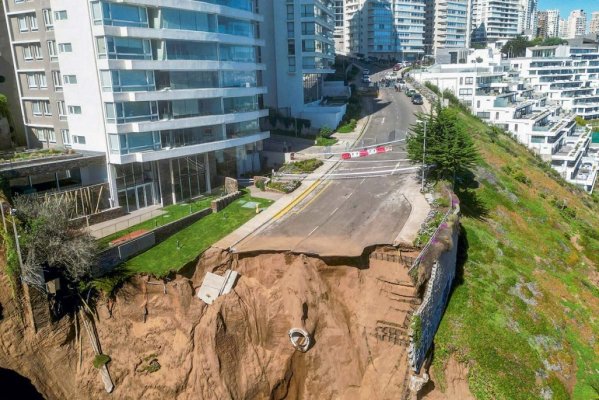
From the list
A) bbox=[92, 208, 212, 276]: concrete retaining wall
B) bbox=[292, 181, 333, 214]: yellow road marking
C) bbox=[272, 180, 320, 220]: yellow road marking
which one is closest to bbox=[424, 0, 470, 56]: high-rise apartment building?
bbox=[292, 181, 333, 214]: yellow road marking

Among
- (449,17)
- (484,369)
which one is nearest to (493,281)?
(484,369)

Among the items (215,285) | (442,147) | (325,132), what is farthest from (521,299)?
(325,132)

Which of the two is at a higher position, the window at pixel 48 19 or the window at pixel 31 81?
the window at pixel 48 19

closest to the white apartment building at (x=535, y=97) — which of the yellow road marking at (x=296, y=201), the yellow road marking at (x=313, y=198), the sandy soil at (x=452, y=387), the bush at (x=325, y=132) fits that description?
the bush at (x=325, y=132)

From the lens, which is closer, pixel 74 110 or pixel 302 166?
pixel 74 110

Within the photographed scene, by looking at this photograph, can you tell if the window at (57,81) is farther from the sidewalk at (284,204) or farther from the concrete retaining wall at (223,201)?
the sidewalk at (284,204)

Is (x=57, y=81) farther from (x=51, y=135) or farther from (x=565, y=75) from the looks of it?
(x=565, y=75)

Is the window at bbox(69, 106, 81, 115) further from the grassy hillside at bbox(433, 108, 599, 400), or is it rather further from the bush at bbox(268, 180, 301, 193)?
the grassy hillside at bbox(433, 108, 599, 400)

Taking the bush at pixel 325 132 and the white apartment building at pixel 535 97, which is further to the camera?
the white apartment building at pixel 535 97
